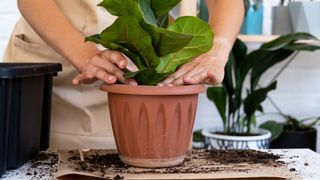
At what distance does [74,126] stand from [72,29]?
0.24m

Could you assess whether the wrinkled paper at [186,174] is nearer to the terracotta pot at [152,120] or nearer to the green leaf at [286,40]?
the terracotta pot at [152,120]

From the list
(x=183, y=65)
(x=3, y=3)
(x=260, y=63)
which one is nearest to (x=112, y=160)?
(x=183, y=65)

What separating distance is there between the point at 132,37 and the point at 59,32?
0.15 meters

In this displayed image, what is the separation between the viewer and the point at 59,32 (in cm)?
66

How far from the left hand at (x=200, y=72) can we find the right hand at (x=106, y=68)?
6 cm

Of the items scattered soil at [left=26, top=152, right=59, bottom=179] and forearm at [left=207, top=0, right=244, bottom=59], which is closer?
scattered soil at [left=26, top=152, right=59, bottom=179]

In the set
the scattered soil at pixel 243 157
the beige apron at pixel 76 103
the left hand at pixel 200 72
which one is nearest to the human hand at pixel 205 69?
the left hand at pixel 200 72

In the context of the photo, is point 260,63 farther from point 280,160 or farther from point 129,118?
point 129,118

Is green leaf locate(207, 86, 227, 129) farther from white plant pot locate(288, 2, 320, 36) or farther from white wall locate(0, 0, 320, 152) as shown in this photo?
white plant pot locate(288, 2, 320, 36)

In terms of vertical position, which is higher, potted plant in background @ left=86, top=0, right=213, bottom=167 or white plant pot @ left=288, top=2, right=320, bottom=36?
white plant pot @ left=288, top=2, right=320, bottom=36

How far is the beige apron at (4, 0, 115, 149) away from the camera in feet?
2.77

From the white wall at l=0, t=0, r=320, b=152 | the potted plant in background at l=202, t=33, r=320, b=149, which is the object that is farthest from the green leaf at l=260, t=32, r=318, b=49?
the white wall at l=0, t=0, r=320, b=152

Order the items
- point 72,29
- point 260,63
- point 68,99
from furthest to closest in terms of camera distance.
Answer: point 260,63
point 68,99
point 72,29

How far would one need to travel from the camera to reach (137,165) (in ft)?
1.95
